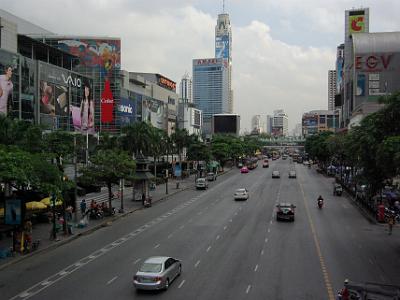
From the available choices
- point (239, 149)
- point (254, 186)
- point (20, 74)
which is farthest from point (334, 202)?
point (239, 149)

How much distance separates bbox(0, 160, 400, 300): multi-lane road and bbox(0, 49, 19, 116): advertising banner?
30171 mm

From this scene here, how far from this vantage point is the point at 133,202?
57219mm

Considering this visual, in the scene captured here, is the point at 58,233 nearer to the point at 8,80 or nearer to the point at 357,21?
the point at 8,80

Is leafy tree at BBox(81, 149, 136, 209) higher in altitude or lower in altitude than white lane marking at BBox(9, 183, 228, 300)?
higher

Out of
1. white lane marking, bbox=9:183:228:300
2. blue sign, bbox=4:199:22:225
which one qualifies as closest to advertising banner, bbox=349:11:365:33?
white lane marking, bbox=9:183:228:300

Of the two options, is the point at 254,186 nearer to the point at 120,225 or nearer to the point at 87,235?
the point at 120,225

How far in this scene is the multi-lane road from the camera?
21.9m

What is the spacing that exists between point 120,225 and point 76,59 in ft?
230

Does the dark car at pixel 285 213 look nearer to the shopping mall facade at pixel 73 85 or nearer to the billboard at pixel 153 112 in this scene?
the shopping mall facade at pixel 73 85

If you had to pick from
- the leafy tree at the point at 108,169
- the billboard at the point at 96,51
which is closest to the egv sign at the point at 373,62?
the billboard at the point at 96,51

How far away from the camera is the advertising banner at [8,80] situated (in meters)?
67.8

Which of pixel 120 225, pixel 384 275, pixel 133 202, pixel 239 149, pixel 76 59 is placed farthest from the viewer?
pixel 239 149

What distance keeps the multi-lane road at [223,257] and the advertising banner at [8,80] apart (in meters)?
30.2

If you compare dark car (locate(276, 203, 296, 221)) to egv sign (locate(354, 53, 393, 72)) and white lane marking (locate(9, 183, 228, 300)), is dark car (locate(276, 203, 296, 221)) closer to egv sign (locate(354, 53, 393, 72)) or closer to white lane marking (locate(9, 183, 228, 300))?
white lane marking (locate(9, 183, 228, 300))
